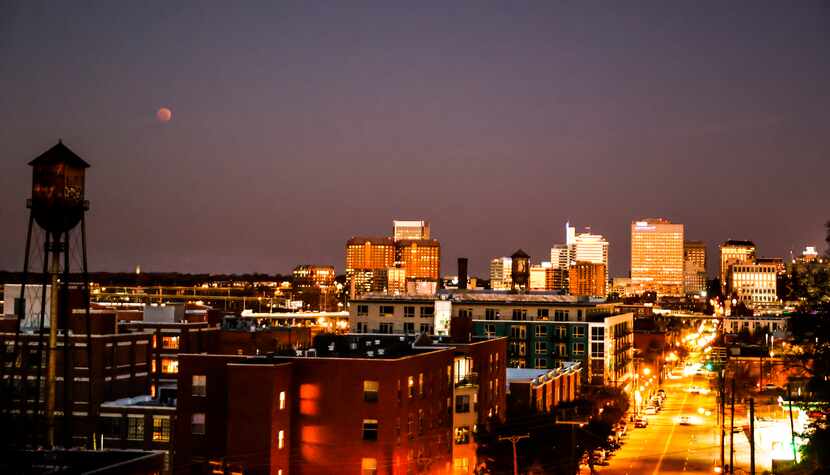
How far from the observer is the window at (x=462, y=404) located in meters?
69.3

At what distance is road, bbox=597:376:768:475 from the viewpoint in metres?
79.9

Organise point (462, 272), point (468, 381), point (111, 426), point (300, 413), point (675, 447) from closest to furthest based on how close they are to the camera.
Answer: point (300, 413)
point (111, 426)
point (468, 381)
point (675, 447)
point (462, 272)

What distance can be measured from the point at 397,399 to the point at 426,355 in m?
5.58

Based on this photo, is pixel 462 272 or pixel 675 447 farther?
pixel 462 272

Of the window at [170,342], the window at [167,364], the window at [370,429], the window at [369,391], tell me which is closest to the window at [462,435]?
the window at [370,429]

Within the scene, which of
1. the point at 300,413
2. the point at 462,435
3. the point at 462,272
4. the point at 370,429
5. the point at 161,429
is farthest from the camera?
the point at 462,272

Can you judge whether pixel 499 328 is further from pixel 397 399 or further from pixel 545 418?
pixel 397 399

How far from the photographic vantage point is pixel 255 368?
179 ft

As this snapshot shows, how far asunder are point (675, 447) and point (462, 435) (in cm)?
3085

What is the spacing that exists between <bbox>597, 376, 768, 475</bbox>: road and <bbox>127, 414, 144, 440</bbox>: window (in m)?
34.2

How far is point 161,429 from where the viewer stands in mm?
66875

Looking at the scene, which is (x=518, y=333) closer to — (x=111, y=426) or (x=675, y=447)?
(x=675, y=447)

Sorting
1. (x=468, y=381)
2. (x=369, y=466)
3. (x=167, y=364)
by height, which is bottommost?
(x=369, y=466)

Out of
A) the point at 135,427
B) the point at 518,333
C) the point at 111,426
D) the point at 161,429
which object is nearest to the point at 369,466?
the point at 161,429
